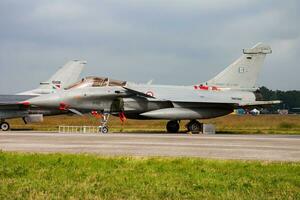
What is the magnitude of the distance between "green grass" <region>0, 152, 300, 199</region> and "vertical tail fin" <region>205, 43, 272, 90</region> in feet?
67.4

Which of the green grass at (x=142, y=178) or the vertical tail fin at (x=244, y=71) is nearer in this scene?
the green grass at (x=142, y=178)

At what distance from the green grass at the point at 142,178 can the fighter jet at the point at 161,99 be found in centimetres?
1677

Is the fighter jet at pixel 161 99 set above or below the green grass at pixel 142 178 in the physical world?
above

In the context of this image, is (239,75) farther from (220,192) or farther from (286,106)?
(286,106)

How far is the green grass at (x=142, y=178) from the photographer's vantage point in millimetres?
6887

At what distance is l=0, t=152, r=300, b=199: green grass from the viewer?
6887 millimetres

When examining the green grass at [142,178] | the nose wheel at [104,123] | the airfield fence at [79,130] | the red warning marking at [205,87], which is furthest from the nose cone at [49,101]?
the green grass at [142,178]

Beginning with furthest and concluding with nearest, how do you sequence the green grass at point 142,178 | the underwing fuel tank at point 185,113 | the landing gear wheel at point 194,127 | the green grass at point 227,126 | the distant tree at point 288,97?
the distant tree at point 288,97
the green grass at point 227,126
the landing gear wheel at point 194,127
the underwing fuel tank at point 185,113
the green grass at point 142,178

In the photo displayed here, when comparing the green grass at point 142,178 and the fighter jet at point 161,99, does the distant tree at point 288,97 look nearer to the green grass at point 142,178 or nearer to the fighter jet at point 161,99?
the fighter jet at point 161,99

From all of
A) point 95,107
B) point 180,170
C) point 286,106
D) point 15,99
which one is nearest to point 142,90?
point 95,107

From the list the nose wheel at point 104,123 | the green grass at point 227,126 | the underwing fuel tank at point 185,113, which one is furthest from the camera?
the green grass at point 227,126

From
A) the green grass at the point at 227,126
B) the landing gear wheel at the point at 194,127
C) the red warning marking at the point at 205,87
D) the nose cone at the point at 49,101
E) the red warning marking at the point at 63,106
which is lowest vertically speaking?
the green grass at the point at 227,126

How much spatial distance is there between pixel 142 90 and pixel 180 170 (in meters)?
19.4

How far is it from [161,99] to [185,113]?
1.57m
